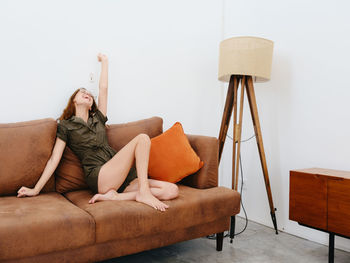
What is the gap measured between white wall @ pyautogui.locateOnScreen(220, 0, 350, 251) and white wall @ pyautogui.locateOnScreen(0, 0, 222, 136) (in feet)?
1.63

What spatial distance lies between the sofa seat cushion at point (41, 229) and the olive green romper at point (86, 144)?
477mm

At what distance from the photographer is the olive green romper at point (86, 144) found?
2.16 metres

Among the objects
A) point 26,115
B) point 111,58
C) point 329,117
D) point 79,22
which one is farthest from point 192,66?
point 26,115

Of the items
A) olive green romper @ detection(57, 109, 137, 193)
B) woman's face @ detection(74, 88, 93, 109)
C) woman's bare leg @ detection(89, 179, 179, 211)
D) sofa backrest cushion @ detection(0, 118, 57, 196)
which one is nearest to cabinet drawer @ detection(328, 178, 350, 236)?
woman's bare leg @ detection(89, 179, 179, 211)

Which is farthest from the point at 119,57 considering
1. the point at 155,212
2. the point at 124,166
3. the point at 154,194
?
the point at 155,212

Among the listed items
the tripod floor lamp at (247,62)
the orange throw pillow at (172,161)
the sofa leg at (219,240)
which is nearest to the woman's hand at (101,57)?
the orange throw pillow at (172,161)

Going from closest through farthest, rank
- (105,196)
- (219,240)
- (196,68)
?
(105,196)
(219,240)
(196,68)

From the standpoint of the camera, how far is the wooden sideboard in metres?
1.96

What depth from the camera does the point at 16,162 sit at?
6.55 feet

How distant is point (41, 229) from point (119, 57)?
1.75 m

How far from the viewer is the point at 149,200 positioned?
1.87 meters

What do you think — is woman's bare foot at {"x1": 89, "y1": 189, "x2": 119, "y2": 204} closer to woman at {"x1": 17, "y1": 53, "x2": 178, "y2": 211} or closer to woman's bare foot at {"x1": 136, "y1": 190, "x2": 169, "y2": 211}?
woman at {"x1": 17, "y1": 53, "x2": 178, "y2": 211}

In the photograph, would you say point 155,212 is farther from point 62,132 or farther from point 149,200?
point 62,132

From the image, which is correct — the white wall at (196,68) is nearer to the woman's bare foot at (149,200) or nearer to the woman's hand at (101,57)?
the woman's hand at (101,57)
